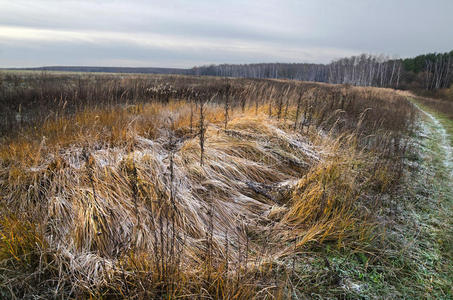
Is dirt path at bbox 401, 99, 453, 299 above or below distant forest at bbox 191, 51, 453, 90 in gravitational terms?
below

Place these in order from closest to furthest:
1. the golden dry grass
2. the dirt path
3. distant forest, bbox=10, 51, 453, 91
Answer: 1. the golden dry grass
2. the dirt path
3. distant forest, bbox=10, 51, 453, 91

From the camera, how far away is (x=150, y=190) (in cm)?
234

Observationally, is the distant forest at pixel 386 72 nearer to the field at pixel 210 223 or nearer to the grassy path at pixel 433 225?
the grassy path at pixel 433 225

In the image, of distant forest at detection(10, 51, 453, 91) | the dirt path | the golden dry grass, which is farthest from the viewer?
distant forest at detection(10, 51, 453, 91)

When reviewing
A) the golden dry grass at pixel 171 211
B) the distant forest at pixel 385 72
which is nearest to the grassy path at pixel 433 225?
Answer: the golden dry grass at pixel 171 211

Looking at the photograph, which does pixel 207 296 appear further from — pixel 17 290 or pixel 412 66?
pixel 412 66

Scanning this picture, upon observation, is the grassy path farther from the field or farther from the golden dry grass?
the golden dry grass

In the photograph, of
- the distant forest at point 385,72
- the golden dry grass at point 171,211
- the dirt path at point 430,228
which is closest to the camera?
the golden dry grass at point 171,211

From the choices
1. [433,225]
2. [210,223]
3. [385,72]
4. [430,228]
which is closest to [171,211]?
[210,223]

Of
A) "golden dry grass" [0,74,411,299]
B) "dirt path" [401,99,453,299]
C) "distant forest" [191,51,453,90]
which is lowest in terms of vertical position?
"dirt path" [401,99,453,299]

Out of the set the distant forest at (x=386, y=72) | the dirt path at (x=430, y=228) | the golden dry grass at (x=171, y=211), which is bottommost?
the dirt path at (x=430, y=228)

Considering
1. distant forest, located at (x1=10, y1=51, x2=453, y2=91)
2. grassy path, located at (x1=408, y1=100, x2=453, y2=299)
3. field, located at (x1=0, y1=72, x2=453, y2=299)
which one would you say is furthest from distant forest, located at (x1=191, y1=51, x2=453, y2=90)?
field, located at (x1=0, y1=72, x2=453, y2=299)

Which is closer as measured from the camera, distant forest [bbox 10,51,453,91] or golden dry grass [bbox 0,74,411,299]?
golden dry grass [bbox 0,74,411,299]

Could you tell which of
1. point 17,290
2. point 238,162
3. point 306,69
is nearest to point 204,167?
point 238,162
